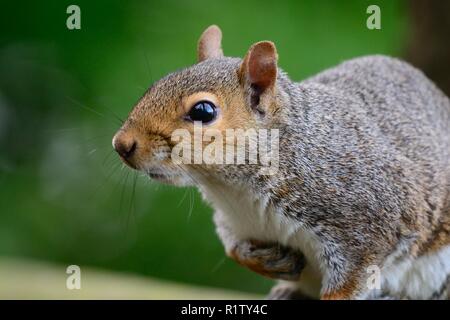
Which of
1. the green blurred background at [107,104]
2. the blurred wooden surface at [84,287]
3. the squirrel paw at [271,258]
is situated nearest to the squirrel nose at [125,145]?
the squirrel paw at [271,258]


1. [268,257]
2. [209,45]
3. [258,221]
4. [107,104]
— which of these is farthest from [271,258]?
[107,104]

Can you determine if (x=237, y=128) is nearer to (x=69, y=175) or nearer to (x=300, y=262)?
(x=300, y=262)

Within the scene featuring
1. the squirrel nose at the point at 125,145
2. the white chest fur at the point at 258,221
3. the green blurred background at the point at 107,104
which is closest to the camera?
the squirrel nose at the point at 125,145

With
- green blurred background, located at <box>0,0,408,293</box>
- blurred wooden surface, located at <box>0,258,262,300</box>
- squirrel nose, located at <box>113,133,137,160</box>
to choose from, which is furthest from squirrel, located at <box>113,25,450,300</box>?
green blurred background, located at <box>0,0,408,293</box>

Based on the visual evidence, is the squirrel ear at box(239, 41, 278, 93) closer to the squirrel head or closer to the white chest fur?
the squirrel head

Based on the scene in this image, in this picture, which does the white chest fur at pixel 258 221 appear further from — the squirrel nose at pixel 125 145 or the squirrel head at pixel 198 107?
the squirrel nose at pixel 125 145
